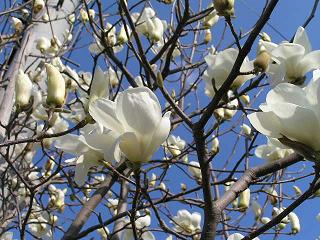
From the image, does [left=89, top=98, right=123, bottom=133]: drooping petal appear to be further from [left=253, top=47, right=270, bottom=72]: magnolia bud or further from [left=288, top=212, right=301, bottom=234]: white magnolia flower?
[left=288, top=212, right=301, bottom=234]: white magnolia flower

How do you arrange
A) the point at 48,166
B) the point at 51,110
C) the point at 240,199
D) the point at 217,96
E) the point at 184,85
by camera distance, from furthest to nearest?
the point at 184,85 → the point at 48,166 → the point at 240,199 → the point at 51,110 → the point at 217,96

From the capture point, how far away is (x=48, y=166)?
2135 mm

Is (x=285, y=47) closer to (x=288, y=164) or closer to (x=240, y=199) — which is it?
(x=288, y=164)

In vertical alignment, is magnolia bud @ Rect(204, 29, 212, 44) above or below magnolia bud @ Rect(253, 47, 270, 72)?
above

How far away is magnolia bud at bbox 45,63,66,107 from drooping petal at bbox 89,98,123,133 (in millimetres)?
307

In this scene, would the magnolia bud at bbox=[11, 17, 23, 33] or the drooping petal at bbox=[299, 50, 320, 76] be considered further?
the magnolia bud at bbox=[11, 17, 23, 33]

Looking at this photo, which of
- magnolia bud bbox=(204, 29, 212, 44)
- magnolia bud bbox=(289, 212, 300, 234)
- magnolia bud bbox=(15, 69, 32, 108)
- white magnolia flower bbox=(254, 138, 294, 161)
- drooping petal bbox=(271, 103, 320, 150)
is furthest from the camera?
magnolia bud bbox=(204, 29, 212, 44)

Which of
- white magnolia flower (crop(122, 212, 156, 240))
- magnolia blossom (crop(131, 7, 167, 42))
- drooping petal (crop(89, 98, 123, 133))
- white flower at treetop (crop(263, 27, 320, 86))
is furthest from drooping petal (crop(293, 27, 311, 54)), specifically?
magnolia blossom (crop(131, 7, 167, 42))

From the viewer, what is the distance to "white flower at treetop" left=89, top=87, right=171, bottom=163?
0.79m

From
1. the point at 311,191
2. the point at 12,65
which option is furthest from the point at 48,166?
the point at 311,191

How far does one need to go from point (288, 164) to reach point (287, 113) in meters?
0.48

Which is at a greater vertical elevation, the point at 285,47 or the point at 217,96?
the point at 285,47

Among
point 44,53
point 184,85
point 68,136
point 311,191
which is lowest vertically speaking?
point 311,191

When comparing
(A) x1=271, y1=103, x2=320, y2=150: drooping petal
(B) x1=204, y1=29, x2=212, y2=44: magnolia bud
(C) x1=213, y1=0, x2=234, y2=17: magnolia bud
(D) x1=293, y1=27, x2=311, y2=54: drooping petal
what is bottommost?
(A) x1=271, y1=103, x2=320, y2=150: drooping petal
